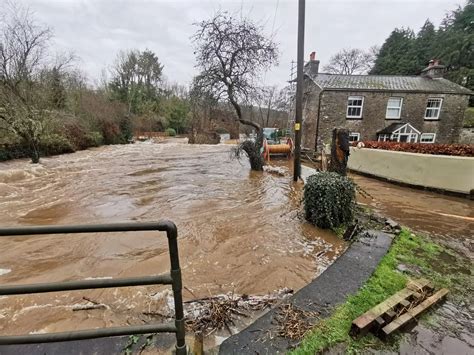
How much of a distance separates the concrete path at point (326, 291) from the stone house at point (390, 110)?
13.8 m

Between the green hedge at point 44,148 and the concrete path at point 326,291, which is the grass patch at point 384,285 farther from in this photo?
the green hedge at point 44,148

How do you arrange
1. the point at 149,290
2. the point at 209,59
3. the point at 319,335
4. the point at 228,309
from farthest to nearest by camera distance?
the point at 209,59 < the point at 149,290 < the point at 228,309 < the point at 319,335

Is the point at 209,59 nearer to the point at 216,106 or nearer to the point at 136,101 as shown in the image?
the point at 216,106

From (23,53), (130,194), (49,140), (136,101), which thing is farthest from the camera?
(136,101)

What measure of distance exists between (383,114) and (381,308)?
1701 cm

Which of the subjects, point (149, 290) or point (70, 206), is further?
point (70, 206)

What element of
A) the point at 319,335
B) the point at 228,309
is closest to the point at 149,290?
the point at 228,309

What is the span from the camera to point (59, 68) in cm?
1642

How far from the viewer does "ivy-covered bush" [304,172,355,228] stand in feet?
13.5

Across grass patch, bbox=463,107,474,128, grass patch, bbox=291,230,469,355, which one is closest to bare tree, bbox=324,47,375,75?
grass patch, bbox=463,107,474,128

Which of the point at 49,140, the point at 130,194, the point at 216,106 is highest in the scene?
the point at 216,106

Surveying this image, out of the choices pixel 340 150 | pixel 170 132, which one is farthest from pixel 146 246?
pixel 170 132

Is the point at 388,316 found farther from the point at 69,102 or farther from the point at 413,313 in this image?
the point at 69,102

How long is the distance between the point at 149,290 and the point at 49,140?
1474 cm
